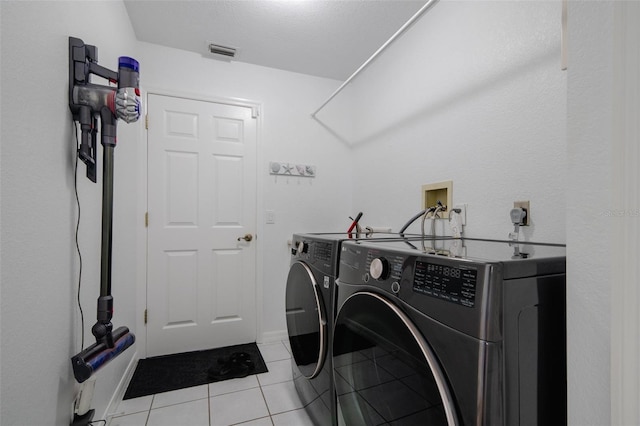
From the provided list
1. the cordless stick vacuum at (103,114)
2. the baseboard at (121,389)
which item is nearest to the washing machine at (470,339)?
the cordless stick vacuum at (103,114)

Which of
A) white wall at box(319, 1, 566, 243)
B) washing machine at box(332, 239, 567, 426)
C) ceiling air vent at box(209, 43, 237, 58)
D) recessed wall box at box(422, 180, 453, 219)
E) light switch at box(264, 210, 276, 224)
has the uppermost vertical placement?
ceiling air vent at box(209, 43, 237, 58)

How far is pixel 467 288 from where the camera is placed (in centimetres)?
60

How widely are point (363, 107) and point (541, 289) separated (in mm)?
2326

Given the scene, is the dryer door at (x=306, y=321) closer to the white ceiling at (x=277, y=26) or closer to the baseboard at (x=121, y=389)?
the baseboard at (x=121, y=389)

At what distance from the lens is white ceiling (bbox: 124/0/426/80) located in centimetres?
182

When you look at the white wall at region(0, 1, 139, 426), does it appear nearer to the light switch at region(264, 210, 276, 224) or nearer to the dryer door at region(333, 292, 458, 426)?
the dryer door at region(333, 292, 458, 426)

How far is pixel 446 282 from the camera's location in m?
0.65

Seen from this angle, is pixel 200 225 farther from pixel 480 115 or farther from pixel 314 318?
pixel 480 115

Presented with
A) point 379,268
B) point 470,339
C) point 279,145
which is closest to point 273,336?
point 279,145

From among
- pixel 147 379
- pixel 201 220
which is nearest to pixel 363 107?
pixel 201 220

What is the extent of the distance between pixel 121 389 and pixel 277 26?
102 inches

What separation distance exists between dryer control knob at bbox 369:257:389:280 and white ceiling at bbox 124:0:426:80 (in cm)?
173

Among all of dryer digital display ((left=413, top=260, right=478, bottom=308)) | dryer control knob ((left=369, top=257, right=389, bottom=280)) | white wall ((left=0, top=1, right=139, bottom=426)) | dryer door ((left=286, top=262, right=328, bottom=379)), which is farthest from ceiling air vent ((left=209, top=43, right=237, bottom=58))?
dryer digital display ((left=413, top=260, right=478, bottom=308))

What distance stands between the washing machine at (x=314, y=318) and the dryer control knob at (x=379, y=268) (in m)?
0.34
